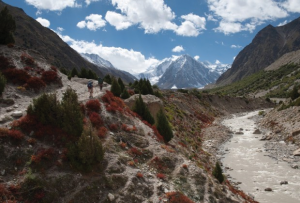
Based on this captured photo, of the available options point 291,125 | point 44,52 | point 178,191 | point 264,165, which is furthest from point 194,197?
point 44,52

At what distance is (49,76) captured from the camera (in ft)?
91.5

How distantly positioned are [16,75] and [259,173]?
28.5m

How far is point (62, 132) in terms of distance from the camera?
50.1ft

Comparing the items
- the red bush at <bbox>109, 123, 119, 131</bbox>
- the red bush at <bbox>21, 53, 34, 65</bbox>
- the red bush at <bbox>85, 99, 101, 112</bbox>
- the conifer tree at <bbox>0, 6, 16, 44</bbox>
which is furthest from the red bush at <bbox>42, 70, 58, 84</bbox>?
the red bush at <bbox>109, 123, 119, 131</bbox>

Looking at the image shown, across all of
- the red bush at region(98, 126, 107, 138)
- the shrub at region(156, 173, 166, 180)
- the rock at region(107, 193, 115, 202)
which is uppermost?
the red bush at region(98, 126, 107, 138)

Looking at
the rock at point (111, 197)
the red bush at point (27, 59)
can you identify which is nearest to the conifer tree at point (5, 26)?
the red bush at point (27, 59)

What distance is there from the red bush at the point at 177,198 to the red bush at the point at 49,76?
67.6 feet

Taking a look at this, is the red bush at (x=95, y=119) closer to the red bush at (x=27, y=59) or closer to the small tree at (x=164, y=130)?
the small tree at (x=164, y=130)

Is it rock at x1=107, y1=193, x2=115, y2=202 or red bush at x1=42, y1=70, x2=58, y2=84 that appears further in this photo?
red bush at x1=42, y1=70, x2=58, y2=84

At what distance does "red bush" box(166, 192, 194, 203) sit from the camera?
13789 mm

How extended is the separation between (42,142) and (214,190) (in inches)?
495

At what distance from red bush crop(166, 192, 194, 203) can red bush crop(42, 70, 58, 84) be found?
67.6 feet

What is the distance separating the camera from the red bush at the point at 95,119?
1908 centimetres

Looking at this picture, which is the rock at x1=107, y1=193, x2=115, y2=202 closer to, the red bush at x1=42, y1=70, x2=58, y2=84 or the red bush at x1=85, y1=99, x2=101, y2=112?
the red bush at x1=85, y1=99, x2=101, y2=112
